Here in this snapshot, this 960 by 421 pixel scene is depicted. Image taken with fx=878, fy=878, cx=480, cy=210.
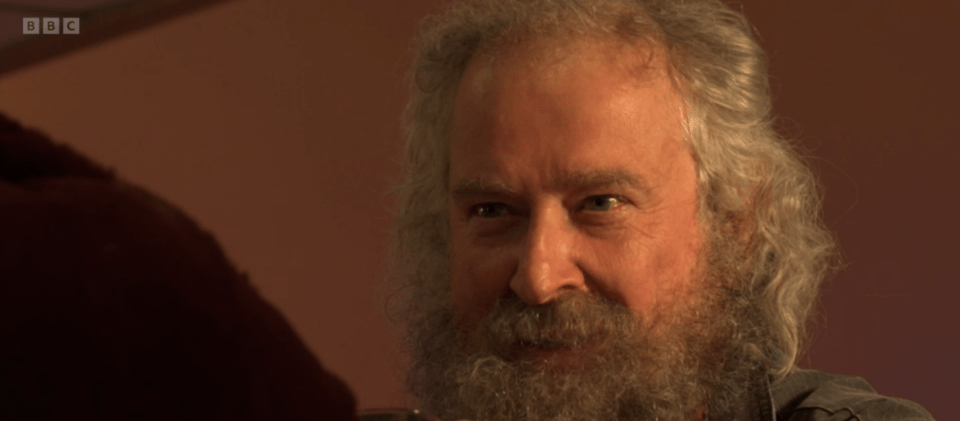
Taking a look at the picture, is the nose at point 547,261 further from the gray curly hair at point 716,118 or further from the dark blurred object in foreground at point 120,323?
the dark blurred object in foreground at point 120,323

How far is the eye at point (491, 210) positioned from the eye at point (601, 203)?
0.12 metres

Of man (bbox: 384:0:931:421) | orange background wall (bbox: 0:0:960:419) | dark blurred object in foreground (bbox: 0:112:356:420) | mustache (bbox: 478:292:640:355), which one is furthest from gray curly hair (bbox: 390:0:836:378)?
dark blurred object in foreground (bbox: 0:112:356:420)

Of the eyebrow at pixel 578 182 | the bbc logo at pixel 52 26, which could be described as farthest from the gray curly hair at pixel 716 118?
the bbc logo at pixel 52 26

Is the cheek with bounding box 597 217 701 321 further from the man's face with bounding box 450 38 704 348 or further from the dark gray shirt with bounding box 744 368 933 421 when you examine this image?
the dark gray shirt with bounding box 744 368 933 421

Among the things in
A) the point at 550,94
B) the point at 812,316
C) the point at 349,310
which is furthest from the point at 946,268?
the point at 349,310

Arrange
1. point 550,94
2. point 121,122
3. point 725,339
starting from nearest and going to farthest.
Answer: point 550,94 < point 725,339 < point 121,122

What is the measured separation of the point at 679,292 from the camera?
50.6 inches

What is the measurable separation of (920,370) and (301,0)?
61.4 inches

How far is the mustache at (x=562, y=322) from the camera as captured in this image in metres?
1.18

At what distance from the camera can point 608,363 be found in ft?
3.99

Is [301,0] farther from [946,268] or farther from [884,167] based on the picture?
[946,268]

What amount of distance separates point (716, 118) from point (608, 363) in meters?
0.42

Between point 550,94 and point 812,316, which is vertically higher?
point 550,94

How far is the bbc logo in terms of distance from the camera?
169 cm
